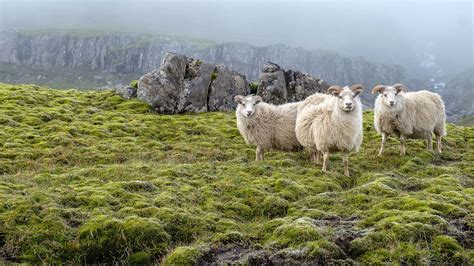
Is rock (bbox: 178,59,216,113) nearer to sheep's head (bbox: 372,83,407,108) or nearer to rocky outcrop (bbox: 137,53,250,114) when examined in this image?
rocky outcrop (bbox: 137,53,250,114)

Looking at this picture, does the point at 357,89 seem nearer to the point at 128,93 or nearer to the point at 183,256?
the point at 183,256

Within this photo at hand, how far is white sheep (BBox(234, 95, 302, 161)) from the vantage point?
22.7m

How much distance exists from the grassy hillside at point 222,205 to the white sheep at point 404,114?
3.60 ft

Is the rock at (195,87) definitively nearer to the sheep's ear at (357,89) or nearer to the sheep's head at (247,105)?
the sheep's head at (247,105)

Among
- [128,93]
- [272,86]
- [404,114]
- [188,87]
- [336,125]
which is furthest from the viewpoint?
[128,93]

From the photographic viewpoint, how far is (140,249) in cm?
1152

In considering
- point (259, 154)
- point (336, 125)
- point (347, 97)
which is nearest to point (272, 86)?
point (259, 154)

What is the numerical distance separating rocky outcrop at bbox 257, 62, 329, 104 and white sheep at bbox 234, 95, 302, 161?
1559 cm

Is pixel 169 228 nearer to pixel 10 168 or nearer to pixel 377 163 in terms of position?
pixel 10 168

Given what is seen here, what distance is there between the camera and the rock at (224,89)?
3962 cm

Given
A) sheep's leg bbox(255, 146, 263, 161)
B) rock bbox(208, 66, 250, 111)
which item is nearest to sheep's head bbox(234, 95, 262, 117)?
sheep's leg bbox(255, 146, 263, 161)

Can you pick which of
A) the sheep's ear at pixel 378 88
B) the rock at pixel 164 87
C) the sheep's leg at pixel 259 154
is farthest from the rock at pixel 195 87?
the sheep's ear at pixel 378 88

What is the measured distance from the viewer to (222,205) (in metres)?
14.7

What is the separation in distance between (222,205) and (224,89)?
26.2 m
